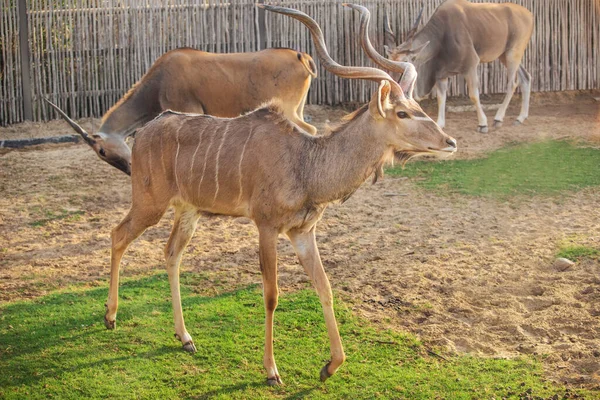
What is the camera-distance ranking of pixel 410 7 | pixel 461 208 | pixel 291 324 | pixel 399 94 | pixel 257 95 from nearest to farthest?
pixel 399 94, pixel 291 324, pixel 461 208, pixel 257 95, pixel 410 7

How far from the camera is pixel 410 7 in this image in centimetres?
1299

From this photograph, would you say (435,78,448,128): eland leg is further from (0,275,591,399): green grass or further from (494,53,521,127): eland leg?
(0,275,591,399): green grass

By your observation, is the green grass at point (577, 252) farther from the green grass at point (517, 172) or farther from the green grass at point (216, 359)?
the green grass at point (216, 359)

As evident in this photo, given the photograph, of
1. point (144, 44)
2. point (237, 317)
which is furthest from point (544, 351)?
point (144, 44)

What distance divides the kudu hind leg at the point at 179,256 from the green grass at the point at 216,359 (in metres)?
0.09

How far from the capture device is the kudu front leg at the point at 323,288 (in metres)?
4.75

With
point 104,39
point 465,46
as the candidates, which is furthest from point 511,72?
point 104,39

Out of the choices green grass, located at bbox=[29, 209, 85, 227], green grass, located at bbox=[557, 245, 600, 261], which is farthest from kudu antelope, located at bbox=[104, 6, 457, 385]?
green grass, located at bbox=[29, 209, 85, 227]

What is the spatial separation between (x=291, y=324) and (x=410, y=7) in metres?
8.54

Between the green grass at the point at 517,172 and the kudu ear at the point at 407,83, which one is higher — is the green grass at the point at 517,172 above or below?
below

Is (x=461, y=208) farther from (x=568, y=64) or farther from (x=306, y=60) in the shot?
(x=568, y=64)

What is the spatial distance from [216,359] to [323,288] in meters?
0.77

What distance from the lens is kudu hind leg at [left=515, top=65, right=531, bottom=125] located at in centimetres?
1233

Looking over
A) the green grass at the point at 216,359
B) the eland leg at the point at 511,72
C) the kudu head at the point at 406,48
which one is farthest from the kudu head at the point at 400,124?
the eland leg at the point at 511,72
